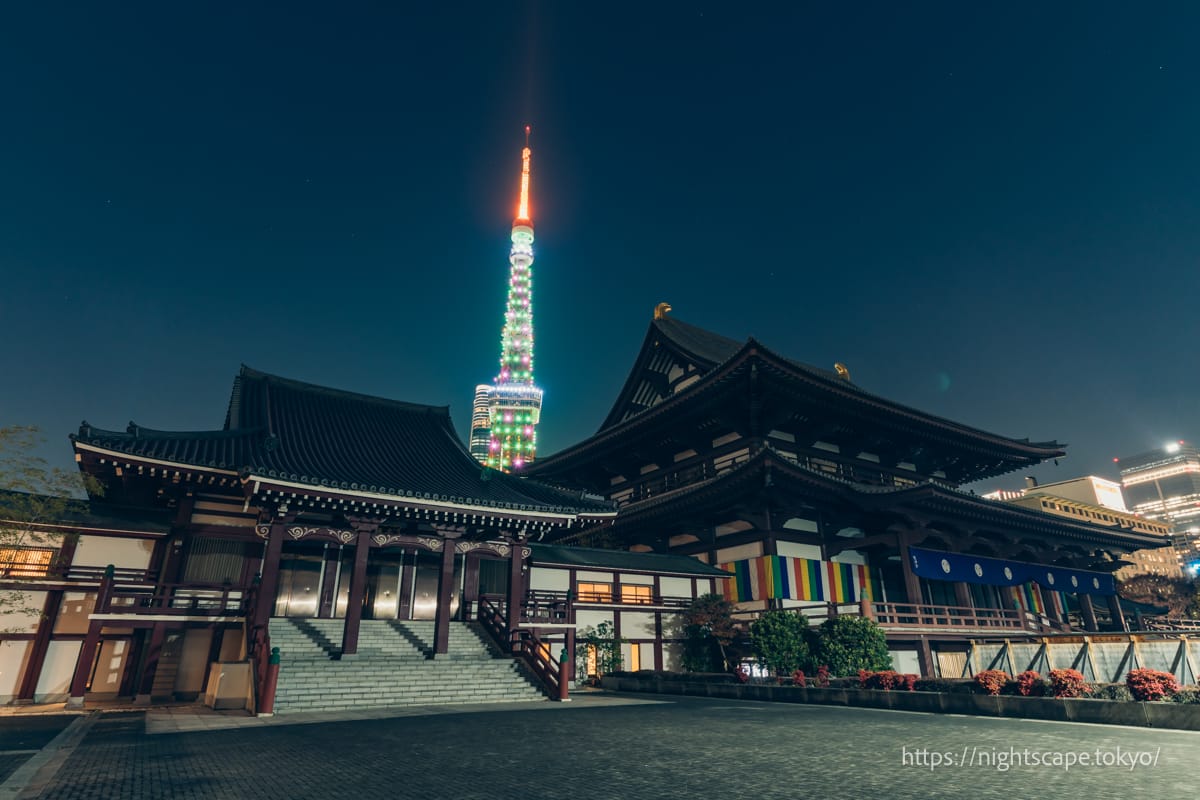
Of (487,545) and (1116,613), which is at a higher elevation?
(487,545)

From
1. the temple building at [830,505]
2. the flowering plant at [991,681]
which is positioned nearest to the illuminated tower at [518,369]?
the temple building at [830,505]

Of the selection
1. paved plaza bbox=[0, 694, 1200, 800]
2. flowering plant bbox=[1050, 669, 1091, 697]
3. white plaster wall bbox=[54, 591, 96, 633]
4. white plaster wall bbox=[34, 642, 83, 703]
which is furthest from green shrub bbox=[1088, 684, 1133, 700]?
white plaster wall bbox=[34, 642, 83, 703]

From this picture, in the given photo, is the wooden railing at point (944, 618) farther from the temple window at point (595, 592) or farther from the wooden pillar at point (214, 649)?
the wooden pillar at point (214, 649)

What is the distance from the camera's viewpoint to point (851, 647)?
18.6m

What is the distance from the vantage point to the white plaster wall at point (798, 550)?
23.4 meters

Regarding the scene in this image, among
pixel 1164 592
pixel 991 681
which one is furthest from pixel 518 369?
pixel 991 681

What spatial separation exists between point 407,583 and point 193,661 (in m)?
6.06

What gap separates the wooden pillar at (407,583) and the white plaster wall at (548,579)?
441cm

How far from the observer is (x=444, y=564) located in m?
17.8

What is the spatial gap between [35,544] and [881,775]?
21.5 metres

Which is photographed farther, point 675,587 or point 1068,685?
point 675,587

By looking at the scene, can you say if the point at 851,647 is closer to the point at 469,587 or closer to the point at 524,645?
the point at 524,645

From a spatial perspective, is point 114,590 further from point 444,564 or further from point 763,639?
point 763,639

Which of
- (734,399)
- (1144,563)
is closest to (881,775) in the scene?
(734,399)
